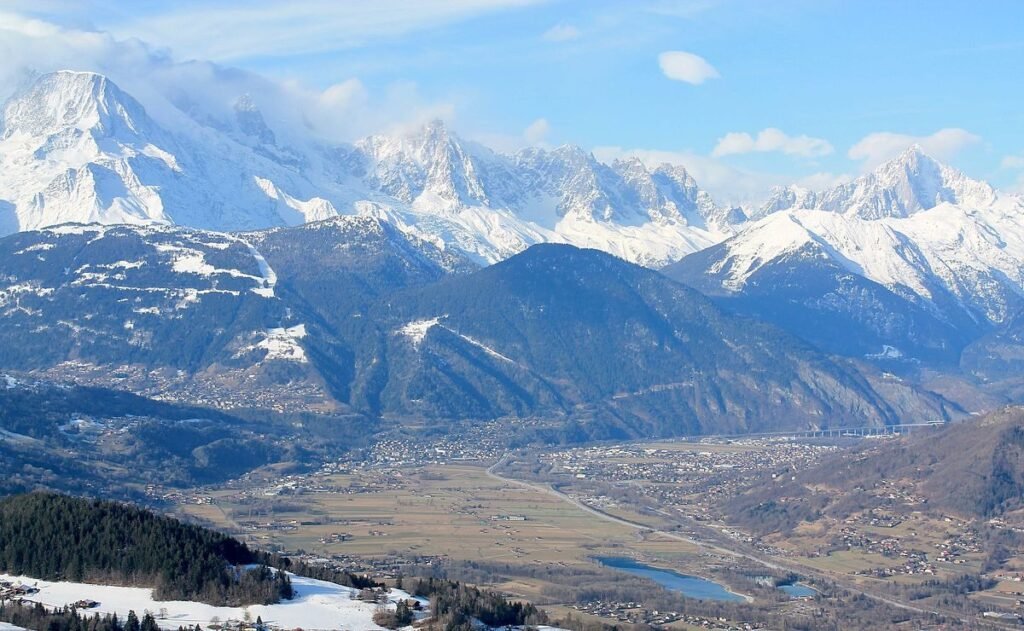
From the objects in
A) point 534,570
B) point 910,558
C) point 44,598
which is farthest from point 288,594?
point 910,558

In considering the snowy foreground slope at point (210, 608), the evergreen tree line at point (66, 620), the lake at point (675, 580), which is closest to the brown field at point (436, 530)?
the lake at point (675, 580)

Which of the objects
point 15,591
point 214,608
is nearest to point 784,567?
point 214,608

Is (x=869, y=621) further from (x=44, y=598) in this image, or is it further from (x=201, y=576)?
(x=44, y=598)

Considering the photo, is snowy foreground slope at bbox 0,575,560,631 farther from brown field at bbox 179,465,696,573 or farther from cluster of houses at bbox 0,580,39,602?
brown field at bbox 179,465,696,573

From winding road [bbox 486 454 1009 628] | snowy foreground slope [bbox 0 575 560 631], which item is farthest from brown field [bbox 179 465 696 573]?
snowy foreground slope [bbox 0 575 560 631]

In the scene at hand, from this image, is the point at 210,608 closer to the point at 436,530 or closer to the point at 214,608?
the point at 214,608
